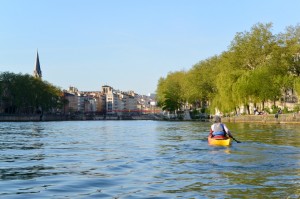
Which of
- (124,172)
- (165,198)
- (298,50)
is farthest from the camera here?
(298,50)

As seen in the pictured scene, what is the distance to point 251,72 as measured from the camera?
8394cm

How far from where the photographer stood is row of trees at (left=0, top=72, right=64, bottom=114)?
142250 mm

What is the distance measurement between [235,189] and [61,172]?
596 cm

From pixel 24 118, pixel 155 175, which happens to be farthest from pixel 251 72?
pixel 24 118

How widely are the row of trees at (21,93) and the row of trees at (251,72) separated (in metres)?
49.3

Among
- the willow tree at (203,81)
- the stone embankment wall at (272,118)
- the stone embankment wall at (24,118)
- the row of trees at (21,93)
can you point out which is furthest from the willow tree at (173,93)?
the stone embankment wall at (272,118)

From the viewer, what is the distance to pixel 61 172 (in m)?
15.1

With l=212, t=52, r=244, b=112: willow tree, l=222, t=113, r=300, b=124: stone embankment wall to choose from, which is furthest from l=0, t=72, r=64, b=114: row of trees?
l=222, t=113, r=300, b=124: stone embankment wall

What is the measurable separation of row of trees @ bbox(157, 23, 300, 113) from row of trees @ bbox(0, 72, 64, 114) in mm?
49255

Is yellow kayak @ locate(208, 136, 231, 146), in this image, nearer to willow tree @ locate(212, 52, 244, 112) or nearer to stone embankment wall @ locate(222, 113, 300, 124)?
stone embankment wall @ locate(222, 113, 300, 124)

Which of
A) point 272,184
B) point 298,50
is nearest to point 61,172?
point 272,184

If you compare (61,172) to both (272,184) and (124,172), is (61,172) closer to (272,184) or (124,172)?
(124,172)

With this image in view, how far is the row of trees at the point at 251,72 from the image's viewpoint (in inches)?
3194

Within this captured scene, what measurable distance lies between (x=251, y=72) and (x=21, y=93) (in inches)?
3122
